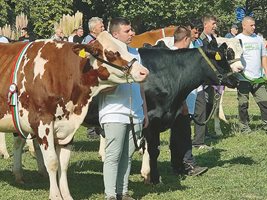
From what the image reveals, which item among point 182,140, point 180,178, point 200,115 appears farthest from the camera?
point 200,115

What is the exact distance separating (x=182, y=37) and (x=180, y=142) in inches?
61.9

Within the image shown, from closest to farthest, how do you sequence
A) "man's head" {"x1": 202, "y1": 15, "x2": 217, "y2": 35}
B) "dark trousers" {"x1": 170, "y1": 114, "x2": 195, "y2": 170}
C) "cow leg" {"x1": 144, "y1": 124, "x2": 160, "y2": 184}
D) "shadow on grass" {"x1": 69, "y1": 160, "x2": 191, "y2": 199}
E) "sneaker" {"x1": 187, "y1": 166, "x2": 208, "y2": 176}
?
1. "shadow on grass" {"x1": 69, "y1": 160, "x2": 191, "y2": 199}
2. "cow leg" {"x1": 144, "y1": 124, "x2": 160, "y2": 184}
3. "sneaker" {"x1": 187, "y1": 166, "x2": 208, "y2": 176}
4. "dark trousers" {"x1": 170, "y1": 114, "x2": 195, "y2": 170}
5. "man's head" {"x1": 202, "y1": 15, "x2": 217, "y2": 35}

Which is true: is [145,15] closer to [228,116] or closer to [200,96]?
[228,116]

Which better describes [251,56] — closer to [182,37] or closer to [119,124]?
[182,37]

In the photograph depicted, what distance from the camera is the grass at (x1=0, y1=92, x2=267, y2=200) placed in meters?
7.29

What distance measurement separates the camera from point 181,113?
8.48 m

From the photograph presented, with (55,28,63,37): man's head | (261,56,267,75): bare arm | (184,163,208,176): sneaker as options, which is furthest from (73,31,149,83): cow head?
(55,28,63,37): man's head

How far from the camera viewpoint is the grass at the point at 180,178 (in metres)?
7.29

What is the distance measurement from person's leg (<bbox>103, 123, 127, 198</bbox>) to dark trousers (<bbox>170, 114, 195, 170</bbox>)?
7.88 feet

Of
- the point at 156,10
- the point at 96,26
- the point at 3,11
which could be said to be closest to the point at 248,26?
the point at 96,26

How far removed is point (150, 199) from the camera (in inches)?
277

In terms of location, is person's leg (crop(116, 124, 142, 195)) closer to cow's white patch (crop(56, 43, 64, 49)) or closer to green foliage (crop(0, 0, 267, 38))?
cow's white patch (crop(56, 43, 64, 49))

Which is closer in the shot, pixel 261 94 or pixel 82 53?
pixel 82 53

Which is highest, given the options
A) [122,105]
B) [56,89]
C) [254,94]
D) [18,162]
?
[56,89]
